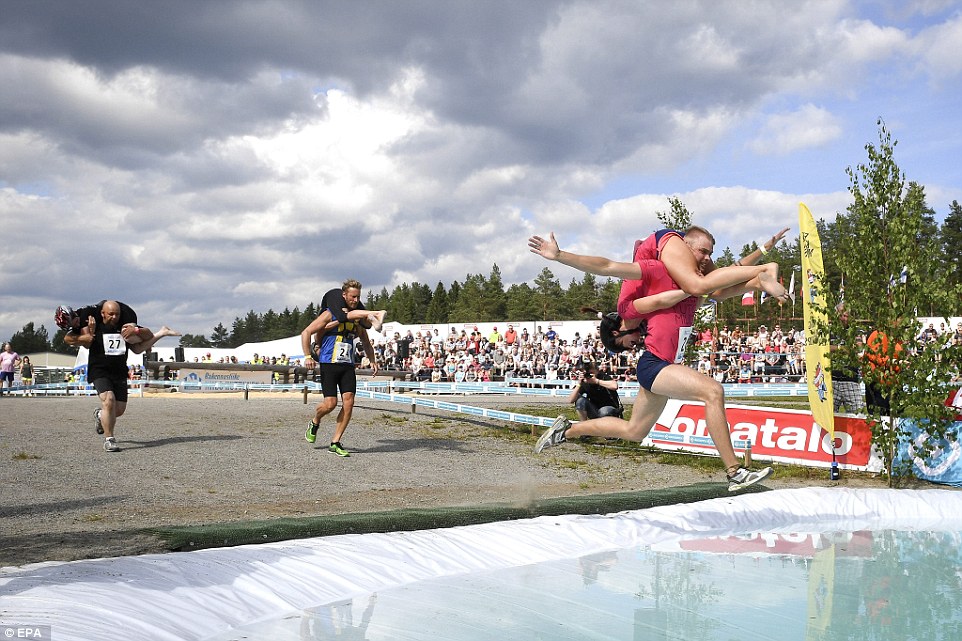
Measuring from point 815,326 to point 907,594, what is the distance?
5427 millimetres

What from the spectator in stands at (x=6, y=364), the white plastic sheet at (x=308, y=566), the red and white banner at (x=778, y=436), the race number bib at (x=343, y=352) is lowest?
the white plastic sheet at (x=308, y=566)

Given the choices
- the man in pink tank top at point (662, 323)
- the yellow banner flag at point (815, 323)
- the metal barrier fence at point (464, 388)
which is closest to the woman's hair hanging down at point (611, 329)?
the man in pink tank top at point (662, 323)

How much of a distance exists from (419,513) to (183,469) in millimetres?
4257

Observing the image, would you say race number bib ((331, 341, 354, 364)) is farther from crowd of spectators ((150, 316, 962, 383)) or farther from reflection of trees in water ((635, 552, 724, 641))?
crowd of spectators ((150, 316, 962, 383))

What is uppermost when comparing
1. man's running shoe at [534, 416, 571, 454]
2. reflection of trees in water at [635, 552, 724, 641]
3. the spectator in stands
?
the spectator in stands

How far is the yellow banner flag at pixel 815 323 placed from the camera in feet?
29.9

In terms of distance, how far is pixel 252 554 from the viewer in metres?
4.57

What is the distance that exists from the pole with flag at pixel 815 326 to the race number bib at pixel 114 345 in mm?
8185

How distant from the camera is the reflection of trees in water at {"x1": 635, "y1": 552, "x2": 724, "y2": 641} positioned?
3.88 meters

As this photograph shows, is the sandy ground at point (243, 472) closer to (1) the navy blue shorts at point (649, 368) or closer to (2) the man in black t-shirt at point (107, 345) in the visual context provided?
(2) the man in black t-shirt at point (107, 345)

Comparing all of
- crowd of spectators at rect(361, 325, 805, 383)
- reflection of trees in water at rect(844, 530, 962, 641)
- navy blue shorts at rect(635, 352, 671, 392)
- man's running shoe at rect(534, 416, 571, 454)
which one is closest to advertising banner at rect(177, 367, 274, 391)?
crowd of spectators at rect(361, 325, 805, 383)

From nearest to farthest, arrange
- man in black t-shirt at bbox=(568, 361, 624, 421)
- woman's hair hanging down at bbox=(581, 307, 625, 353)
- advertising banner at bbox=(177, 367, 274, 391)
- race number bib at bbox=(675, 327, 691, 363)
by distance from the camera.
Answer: race number bib at bbox=(675, 327, 691, 363), woman's hair hanging down at bbox=(581, 307, 625, 353), man in black t-shirt at bbox=(568, 361, 624, 421), advertising banner at bbox=(177, 367, 274, 391)

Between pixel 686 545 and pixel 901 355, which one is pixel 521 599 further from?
pixel 901 355

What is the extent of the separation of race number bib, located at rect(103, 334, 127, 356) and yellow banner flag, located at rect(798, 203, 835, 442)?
819cm
